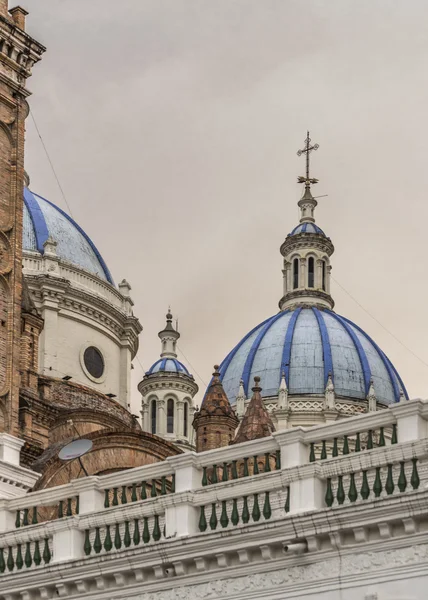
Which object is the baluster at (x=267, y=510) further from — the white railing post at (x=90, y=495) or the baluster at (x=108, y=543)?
the white railing post at (x=90, y=495)

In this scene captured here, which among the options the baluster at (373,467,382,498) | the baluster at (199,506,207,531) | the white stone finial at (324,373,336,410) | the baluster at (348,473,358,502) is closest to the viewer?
the baluster at (373,467,382,498)

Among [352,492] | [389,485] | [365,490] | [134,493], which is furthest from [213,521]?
[389,485]

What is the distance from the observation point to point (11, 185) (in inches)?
1631

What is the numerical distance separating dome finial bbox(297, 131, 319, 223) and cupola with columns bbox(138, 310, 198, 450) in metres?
14.8

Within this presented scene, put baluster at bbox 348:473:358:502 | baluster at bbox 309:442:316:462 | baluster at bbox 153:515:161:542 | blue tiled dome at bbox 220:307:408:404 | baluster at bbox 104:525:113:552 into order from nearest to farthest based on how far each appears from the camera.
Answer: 1. baluster at bbox 348:473:358:502
2. baluster at bbox 309:442:316:462
3. baluster at bbox 153:515:161:542
4. baluster at bbox 104:525:113:552
5. blue tiled dome at bbox 220:307:408:404

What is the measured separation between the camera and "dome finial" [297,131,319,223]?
8294 cm

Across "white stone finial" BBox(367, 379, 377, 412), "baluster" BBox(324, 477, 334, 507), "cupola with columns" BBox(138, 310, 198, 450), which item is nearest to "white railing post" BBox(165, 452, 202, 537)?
"baluster" BBox(324, 477, 334, 507)

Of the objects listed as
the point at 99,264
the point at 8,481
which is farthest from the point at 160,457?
the point at 99,264

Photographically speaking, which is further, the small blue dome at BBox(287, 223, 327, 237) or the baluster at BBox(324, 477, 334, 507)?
the small blue dome at BBox(287, 223, 327, 237)

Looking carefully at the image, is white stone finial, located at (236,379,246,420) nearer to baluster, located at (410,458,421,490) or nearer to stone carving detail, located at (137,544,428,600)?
stone carving detail, located at (137,544,428,600)

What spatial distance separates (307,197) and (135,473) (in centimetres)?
5559

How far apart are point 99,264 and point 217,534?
1432 inches

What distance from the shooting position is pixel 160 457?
46594 mm

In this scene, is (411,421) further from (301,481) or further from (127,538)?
(127,538)
